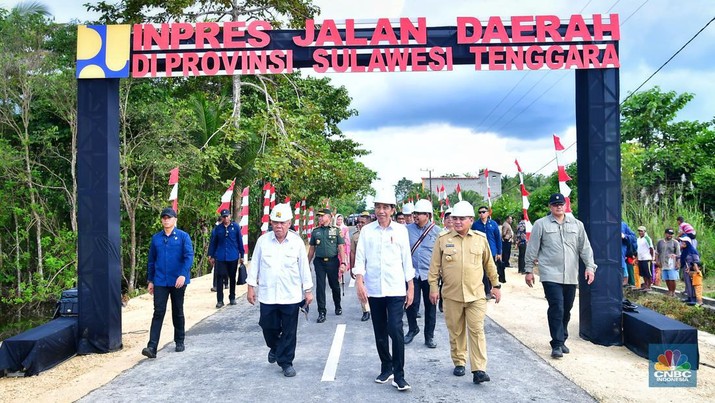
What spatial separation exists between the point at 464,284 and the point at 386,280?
0.86 m

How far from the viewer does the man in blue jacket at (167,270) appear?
6.76 meters

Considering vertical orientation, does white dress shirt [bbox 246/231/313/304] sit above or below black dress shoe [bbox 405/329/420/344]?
above

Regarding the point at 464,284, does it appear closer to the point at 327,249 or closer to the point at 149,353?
the point at 149,353

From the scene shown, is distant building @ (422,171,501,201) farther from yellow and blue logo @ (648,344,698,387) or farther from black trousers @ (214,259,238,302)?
yellow and blue logo @ (648,344,698,387)

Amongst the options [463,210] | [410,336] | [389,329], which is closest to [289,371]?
[389,329]

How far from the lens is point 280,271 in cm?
596

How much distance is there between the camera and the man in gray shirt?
6.62 m

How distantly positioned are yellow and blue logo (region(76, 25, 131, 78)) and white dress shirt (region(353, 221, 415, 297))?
→ 13.9 feet

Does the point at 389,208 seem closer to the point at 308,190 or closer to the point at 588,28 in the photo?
the point at 588,28

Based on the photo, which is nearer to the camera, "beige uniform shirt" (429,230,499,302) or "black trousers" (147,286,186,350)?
"beige uniform shirt" (429,230,499,302)

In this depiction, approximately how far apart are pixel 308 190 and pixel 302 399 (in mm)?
24549

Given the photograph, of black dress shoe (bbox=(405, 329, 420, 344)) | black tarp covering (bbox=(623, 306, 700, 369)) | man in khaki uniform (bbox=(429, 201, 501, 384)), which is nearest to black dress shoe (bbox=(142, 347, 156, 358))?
black dress shoe (bbox=(405, 329, 420, 344))

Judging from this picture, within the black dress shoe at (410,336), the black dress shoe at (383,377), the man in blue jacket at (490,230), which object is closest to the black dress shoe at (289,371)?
the black dress shoe at (383,377)

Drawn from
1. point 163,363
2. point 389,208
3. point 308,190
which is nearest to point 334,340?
point 163,363
